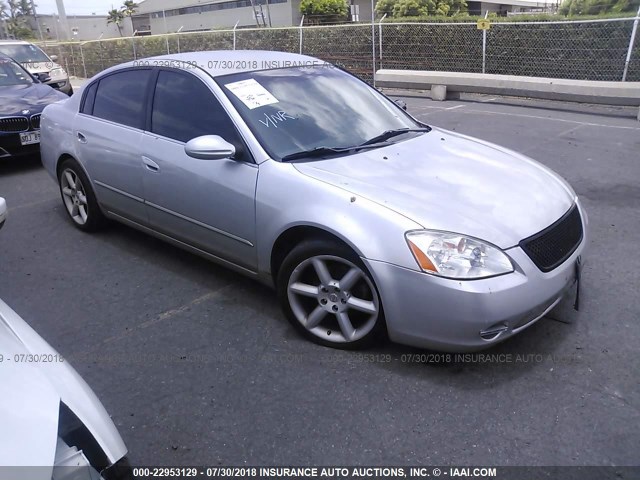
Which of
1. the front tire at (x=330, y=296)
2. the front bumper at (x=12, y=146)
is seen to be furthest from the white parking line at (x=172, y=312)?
the front bumper at (x=12, y=146)

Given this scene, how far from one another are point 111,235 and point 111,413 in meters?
2.61

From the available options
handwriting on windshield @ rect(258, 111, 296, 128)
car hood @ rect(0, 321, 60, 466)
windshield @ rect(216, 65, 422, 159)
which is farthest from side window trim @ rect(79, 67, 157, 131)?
car hood @ rect(0, 321, 60, 466)

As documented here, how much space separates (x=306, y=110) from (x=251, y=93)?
38 cm

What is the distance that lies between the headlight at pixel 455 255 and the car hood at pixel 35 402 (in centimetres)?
158

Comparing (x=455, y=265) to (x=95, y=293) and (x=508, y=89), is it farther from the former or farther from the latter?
(x=508, y=89)

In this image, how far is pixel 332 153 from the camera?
3.46 metres

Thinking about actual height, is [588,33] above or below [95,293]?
above

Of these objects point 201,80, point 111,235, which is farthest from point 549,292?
point 111,235

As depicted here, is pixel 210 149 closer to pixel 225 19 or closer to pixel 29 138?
pixel 29 138

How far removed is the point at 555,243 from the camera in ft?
9.85

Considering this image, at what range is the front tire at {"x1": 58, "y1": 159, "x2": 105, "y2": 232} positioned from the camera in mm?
4840

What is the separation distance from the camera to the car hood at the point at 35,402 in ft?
4.76

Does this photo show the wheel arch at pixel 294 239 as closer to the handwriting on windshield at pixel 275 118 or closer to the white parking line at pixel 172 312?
the white parking line at pixel 172 312

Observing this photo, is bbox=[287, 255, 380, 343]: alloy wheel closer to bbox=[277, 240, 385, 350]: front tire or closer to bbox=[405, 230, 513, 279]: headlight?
bbox=[277, 240, 385, 350]: front tire
